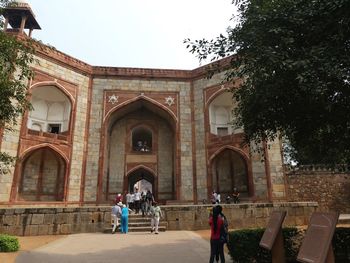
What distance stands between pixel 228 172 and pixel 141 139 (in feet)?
23.3

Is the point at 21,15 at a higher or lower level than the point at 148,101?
higher

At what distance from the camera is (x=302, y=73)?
16.0ft

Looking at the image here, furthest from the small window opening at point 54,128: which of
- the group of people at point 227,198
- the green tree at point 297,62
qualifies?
the green tree at point 297,62

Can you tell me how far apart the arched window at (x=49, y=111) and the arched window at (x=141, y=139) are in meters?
4.52

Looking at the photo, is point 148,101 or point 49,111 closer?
point 49,111

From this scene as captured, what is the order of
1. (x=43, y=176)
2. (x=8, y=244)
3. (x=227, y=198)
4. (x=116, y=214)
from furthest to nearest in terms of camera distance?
(x=43, y=176), (x=227, y=198), (x=116, y=214), (x=8, y=244)

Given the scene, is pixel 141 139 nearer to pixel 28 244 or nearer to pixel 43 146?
pixel 43 146

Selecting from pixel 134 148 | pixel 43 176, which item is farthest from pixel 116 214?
pixel 134 148

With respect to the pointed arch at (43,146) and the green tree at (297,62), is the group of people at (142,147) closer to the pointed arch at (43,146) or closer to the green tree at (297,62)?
the pointed arch at (43,146)

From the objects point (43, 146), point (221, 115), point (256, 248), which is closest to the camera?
point (256, 248)

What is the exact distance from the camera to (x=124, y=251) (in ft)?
22.5

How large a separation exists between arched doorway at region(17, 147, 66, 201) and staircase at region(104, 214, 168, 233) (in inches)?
213

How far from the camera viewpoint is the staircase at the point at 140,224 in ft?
35.5

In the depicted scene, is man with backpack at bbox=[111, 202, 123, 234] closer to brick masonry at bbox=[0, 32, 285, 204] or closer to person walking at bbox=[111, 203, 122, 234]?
person walking at bbox=[111, 203, 122, 234]
